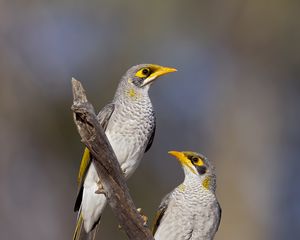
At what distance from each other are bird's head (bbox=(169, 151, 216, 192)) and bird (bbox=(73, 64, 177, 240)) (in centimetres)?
58

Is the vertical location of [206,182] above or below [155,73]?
below

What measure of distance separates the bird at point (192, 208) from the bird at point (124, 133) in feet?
1.82

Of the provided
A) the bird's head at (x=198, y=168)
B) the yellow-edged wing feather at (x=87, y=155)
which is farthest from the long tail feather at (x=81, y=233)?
the bird's head at (x=198, y=168)

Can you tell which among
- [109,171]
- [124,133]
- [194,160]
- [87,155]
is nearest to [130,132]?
[124,133]

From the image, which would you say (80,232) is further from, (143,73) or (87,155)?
(143,73)

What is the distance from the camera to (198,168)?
10.3 m

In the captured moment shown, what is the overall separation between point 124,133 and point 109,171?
1.41 meters
